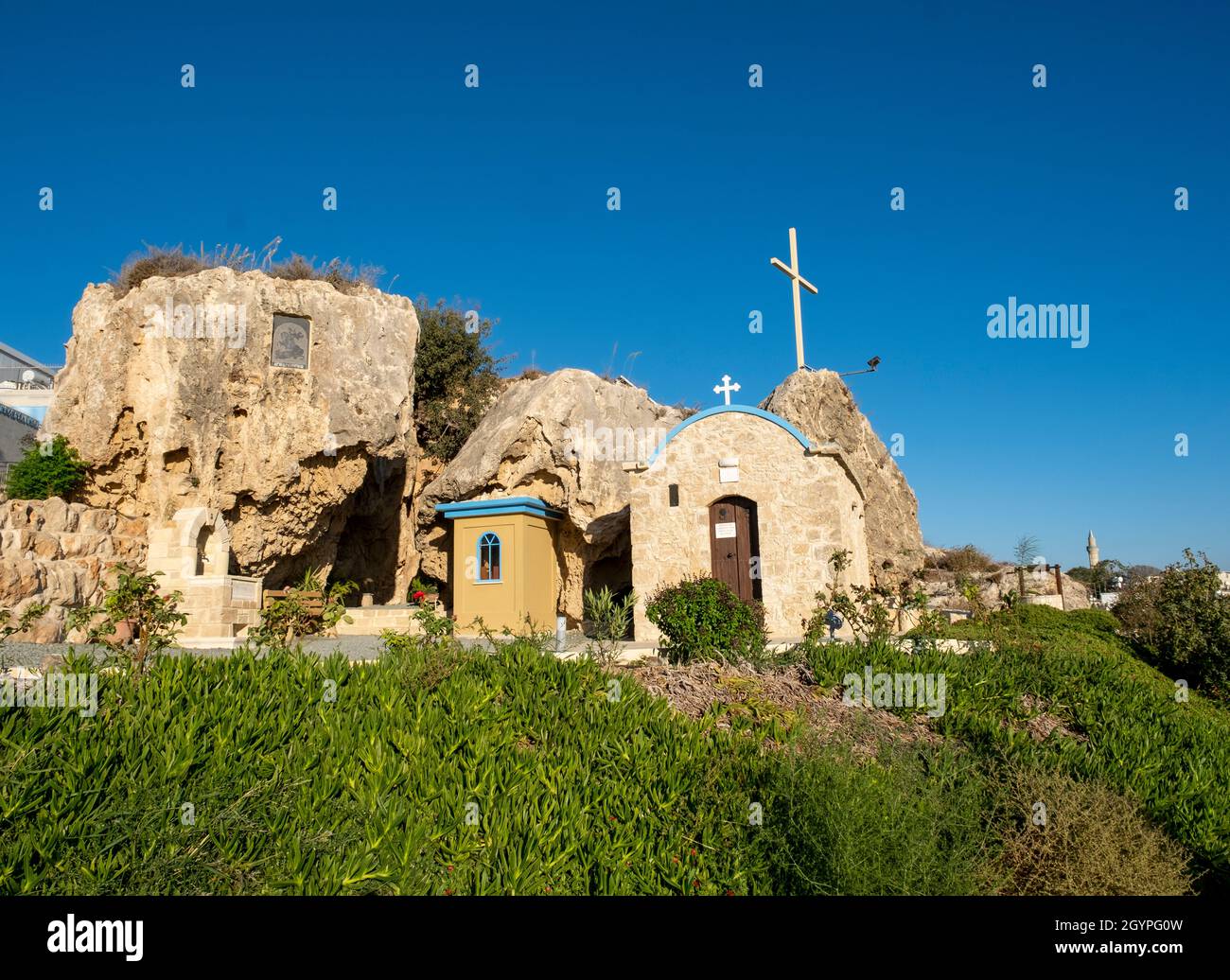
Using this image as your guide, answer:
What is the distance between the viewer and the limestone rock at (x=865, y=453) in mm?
21703

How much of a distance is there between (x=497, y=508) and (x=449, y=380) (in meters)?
7.69

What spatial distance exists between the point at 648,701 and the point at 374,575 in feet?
52.8

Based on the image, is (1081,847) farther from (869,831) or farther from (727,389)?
(727,389)

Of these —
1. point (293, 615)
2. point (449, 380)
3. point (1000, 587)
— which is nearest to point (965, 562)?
point (1000, 587)

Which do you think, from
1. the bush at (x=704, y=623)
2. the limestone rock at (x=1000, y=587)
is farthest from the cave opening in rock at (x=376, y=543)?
the limestone rock at (x=1000, y=587)

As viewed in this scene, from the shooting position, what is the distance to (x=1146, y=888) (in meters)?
4.82

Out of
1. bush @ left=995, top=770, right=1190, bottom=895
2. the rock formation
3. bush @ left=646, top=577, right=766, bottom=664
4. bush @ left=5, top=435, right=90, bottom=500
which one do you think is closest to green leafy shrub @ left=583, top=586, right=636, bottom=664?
bush @ left=646, top=577, right=766, bottom=664

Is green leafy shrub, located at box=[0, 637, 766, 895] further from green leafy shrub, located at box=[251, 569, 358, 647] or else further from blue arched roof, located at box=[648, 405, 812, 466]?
blue arched roof, located at box=[648, 405, 812, 466]

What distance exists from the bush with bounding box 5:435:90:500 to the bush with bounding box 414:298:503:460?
875 cm

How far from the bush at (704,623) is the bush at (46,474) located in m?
12.4

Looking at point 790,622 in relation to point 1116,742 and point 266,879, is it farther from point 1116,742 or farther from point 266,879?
point 266,879

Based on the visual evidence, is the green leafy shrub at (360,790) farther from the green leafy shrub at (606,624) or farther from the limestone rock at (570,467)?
the limestone rock at (570,467)

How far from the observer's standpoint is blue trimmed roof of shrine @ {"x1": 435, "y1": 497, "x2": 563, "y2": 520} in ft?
55.5

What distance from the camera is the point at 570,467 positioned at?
61.2ft
